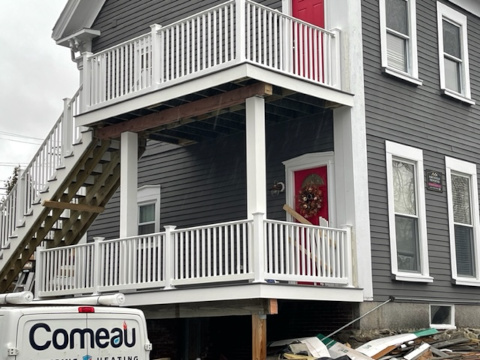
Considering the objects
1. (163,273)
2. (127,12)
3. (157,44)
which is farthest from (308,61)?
(127,12)

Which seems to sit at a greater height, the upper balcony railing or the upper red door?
the upper red door

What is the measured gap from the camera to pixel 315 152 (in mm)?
15352

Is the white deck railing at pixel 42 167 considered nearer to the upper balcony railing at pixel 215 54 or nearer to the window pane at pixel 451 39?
the upper balcony railing at pixel 215 54

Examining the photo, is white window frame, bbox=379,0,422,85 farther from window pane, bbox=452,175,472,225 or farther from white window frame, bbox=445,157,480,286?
window pane, bbox=452,175,472,225

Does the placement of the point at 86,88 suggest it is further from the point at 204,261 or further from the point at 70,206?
the point at 204,261

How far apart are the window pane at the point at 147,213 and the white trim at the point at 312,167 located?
168 inches

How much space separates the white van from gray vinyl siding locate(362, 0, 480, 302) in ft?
20.8

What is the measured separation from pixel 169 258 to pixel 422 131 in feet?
19.2

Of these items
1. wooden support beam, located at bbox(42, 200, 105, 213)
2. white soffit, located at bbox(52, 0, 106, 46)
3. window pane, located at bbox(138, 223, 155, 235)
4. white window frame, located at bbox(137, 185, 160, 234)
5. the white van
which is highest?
white soffit, located at bbox(52, 0, 106, 46)

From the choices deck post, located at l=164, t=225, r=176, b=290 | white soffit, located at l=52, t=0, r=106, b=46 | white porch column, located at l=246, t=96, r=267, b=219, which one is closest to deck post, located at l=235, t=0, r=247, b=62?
white porch column, located at l=246, t=96, r=267, b=219

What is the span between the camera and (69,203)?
1659 centimetres

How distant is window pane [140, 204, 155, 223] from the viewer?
1894 cm

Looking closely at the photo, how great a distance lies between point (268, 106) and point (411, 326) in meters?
4.71

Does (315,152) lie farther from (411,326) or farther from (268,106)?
(411,326)
